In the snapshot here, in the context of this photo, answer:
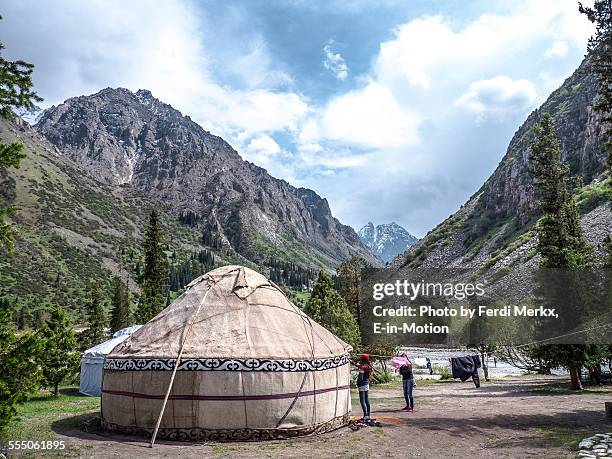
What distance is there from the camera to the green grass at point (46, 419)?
990cm

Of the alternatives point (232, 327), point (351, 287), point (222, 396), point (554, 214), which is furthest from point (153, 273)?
point (222, 396)

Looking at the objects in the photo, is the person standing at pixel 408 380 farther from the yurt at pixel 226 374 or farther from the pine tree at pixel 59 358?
the pine tree at pixel 59 358

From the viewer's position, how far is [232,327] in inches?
456

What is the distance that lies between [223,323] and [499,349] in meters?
33.9

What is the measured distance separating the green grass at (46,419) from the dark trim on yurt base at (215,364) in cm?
199

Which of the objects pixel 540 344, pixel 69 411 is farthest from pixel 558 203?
pixel 69 411

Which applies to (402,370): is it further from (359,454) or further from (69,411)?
(69,411)

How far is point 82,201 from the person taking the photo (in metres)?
175

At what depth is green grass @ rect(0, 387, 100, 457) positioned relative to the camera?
32.5 ft

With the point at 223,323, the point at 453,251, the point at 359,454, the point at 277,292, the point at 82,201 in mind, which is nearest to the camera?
the point at 359,454

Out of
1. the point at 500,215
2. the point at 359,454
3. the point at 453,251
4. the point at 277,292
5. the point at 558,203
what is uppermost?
the point at 500,215

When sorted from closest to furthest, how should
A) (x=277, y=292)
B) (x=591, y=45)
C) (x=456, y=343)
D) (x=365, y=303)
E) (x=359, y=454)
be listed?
(x=359, y=454), (x=277, y=292), (x=591, y=45), (x=365, y=303), (x=456, y=343)

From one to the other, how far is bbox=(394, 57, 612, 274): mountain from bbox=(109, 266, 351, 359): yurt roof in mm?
59246

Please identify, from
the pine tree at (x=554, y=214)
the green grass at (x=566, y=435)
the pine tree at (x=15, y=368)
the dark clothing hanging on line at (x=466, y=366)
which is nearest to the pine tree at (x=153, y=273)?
the dark clothing hanging on line at (x=466, y=366)
